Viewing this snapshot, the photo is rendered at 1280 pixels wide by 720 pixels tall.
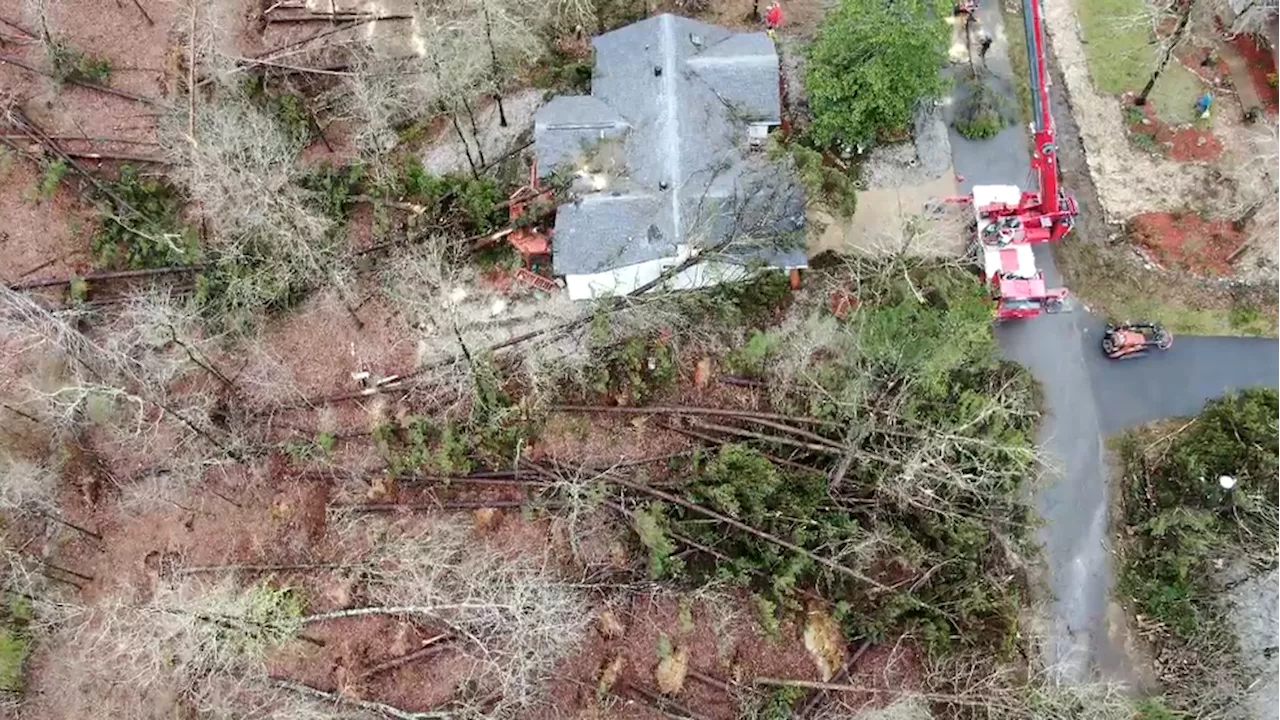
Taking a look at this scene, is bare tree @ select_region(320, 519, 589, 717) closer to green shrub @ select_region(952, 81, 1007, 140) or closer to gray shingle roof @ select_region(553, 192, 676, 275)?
gray shingle roof @ select_region(553, 192, 676, 275)

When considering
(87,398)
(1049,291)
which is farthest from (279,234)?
(1049,291)

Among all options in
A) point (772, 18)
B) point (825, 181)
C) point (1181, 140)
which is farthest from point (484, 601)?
point (1181, 140)

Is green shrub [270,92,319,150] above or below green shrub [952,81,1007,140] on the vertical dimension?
above

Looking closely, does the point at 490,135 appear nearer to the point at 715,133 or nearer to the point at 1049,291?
the point at 715,133

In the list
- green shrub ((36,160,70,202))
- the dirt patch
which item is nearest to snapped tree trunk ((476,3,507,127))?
green shrub ((36,160,70,202))

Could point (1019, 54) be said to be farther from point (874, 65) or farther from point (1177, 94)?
point (874, 65)
